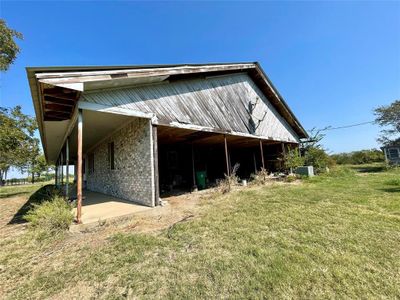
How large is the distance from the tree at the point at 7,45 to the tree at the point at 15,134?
3.62 m

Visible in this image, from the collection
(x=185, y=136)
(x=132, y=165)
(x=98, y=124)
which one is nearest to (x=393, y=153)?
(x=185, y=136)

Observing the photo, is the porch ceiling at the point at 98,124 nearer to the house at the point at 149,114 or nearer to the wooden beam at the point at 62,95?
the house at the point at 149,114

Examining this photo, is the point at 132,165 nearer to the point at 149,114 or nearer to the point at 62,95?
the point at 149,114

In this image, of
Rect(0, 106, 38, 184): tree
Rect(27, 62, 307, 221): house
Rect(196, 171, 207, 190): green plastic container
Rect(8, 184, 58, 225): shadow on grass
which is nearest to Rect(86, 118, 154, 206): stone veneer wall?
Rect(27, 62, 307, 221): house

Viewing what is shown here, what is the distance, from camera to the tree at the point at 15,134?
40.9 ft

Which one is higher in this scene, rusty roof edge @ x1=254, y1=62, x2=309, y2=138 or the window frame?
rusty roof edge @ x1=254, y1=62, x2=309, y2=138

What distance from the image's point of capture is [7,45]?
1099cm

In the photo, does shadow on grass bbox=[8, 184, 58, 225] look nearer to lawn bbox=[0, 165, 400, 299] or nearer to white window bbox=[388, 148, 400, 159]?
lawn bbox=[0, 165, 400, 299]

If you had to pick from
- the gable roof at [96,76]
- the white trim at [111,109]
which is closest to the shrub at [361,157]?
the gable roof at [96,76]

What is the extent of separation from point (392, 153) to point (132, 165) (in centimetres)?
2530

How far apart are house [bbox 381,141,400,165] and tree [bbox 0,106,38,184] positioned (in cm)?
3072

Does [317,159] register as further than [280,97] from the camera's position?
Yes

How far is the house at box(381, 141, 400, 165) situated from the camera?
784 inches

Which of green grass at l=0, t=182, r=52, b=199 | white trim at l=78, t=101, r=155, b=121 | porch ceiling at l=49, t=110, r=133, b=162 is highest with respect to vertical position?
porch ceiling at l=49, t=110, r=133, b=162
